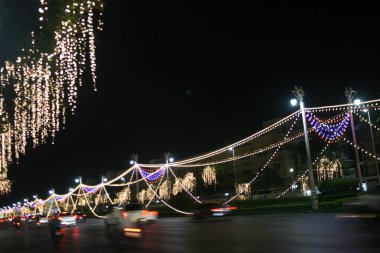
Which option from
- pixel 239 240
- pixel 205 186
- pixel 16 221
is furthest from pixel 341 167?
pixel 239 240

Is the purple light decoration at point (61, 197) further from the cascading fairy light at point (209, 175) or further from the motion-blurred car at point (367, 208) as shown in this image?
the motion-blurred car at point (367, 208)

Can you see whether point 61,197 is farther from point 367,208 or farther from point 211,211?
point 367,208

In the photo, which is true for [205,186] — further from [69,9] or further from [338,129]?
[69,9]

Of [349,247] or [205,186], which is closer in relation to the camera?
[349,247]

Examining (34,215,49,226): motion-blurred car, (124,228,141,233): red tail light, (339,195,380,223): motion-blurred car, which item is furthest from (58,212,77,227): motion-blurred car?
(339,195,380,223): motion-blurred car

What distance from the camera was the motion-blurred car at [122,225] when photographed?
21.8m

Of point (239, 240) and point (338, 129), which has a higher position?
point (338, 129)

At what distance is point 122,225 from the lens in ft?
74.3

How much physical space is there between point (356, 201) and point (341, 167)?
44.8m

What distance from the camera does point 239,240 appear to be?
16.8 meters

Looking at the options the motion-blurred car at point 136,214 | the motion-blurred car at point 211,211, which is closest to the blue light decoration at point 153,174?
the motion-blurred car at point 211,211

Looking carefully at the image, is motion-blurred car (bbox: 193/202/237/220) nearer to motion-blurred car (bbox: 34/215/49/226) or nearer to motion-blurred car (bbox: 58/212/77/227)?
motion-blurred car (bbox: 58/212/77/227)

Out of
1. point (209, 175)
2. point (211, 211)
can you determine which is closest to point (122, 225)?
point (211, 211)

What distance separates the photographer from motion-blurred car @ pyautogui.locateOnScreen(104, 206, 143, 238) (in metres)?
21.8
